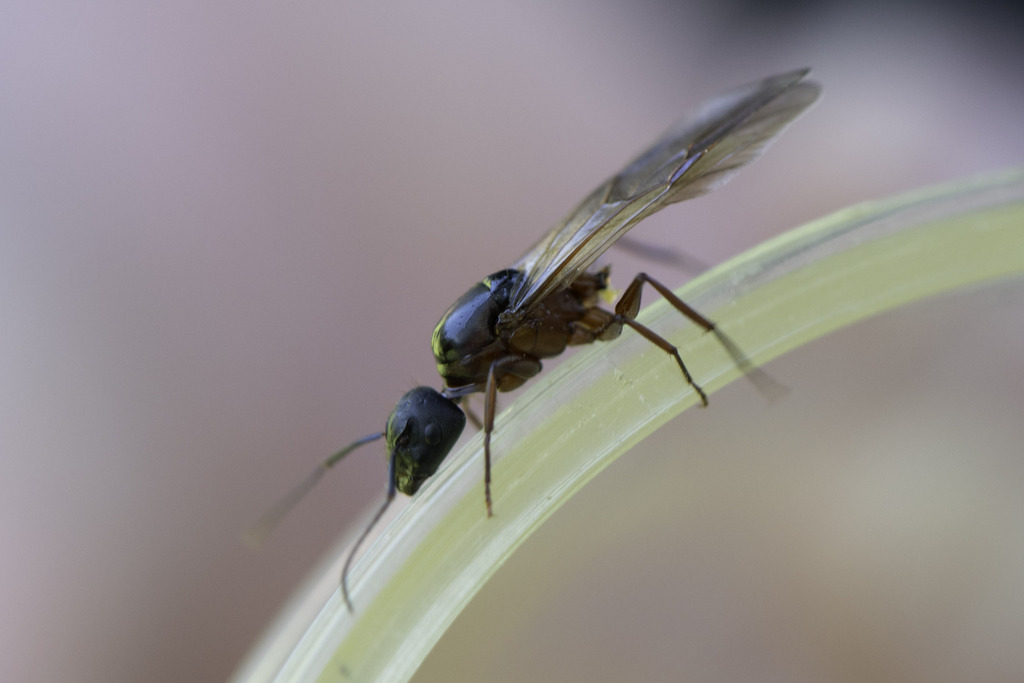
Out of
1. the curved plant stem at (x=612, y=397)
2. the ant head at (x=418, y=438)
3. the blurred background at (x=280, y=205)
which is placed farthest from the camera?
the blurred background at (x=280, y=205)

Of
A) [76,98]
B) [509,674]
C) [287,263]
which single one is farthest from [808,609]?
[76,98]

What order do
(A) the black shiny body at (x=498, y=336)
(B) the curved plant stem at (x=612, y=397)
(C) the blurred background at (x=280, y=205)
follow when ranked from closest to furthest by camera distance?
(B) the curved plant stem at (x=612, y=397), (A) the black shiny body at (x=498, y=336), (C) the blurred background at (x=280, y=205)

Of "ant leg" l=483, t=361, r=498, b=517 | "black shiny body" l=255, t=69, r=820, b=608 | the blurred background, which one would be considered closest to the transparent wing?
"black shiny body" l=255, t=69, r=820, b=608

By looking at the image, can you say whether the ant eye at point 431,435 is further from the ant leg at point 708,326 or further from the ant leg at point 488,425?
the ant leg at point 708,326

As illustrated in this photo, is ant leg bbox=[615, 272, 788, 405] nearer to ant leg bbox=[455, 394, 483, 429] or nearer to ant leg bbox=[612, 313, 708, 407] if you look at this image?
ant leg bbox=[612, 313, 708, 407]

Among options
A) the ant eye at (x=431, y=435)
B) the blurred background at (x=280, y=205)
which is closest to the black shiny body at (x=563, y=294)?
the ant eye at (x=431, y=435)

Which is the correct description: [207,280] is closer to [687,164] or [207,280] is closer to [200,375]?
[200,375]

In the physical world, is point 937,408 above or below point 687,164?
below
